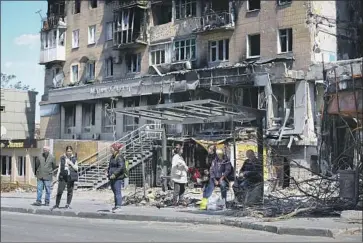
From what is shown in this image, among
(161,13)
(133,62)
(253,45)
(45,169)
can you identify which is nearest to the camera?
(45,169)

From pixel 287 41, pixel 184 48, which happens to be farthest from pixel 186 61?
pixel 287 41

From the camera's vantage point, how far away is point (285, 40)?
34156mm

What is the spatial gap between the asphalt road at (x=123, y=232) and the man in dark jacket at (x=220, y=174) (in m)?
2.66

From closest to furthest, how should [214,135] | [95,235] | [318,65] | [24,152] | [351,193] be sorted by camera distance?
[95,235] < [351,193] < [318,65] < [214,135] < [24,152]

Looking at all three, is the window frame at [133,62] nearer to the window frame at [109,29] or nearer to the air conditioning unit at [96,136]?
the window frame at [109,29]

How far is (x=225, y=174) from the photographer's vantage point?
15.6 metres

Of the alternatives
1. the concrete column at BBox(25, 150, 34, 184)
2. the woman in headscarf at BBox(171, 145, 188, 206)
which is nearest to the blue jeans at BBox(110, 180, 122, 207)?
the woman in headscarf at BBox(171, 145, 188, 206)

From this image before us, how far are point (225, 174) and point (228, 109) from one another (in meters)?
1.91

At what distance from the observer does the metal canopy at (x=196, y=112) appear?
15.2 m

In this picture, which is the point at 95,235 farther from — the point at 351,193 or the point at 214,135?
the point at 214,135

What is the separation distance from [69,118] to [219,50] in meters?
17.6

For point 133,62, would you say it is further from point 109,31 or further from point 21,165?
point 21,165

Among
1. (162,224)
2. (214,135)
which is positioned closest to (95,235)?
(162,224)

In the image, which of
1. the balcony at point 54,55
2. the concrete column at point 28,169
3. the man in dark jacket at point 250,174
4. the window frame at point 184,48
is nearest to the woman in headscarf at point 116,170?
the man in dark jacket at point 250,174
